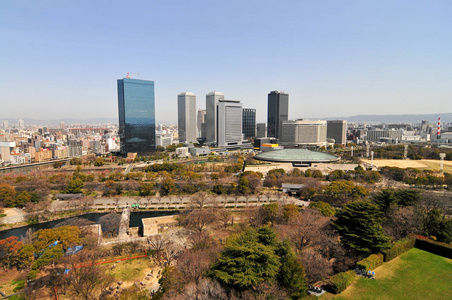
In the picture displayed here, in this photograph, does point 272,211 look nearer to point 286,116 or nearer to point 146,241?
point 146,241

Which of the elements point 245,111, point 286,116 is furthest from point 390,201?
point 286,116

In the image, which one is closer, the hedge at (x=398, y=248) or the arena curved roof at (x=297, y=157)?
the hedge at (x=398, y=248)

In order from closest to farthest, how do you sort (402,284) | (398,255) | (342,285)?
1. (342,285)
2. (402,284)
3. (398,255)

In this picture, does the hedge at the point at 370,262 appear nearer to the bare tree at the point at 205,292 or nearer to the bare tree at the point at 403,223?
the bare tree at the point at 403,223

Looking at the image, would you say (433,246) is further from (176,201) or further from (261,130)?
(261,130)

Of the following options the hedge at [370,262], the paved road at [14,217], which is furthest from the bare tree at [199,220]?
the paved road at [14,217]

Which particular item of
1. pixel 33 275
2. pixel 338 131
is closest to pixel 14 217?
pixel 33 275
